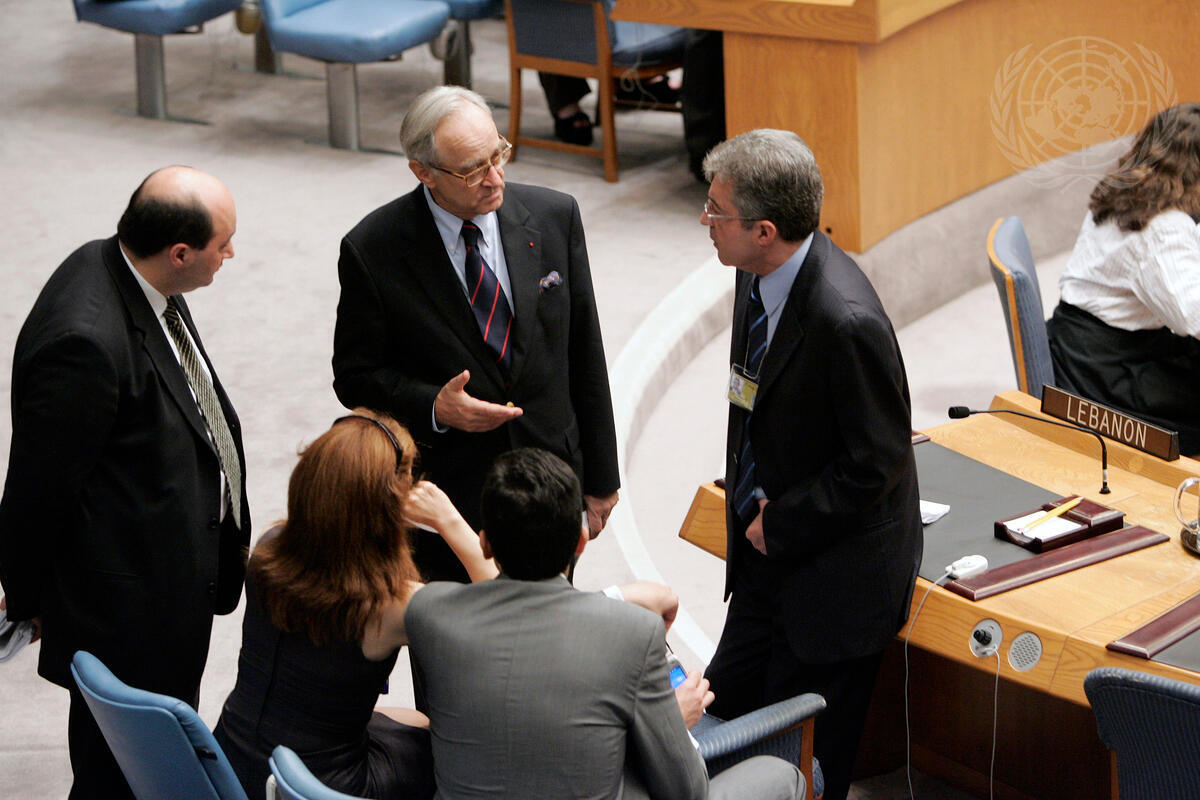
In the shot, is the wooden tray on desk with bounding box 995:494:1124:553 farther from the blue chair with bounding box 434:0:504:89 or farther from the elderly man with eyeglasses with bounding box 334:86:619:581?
the blue chair with bounding box 434:0:504:89

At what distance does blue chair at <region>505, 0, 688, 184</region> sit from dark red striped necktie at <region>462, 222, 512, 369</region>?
135 inches

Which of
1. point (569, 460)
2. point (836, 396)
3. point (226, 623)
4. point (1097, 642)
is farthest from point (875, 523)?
point (226, 623)

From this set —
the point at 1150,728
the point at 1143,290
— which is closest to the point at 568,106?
the point at 1143,290

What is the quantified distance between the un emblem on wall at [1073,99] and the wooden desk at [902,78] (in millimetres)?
10

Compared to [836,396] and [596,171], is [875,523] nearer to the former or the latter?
[836,396]

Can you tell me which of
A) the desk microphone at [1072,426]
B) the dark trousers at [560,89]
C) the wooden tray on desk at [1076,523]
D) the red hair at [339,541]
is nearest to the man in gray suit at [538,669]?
the red hair at [339,541]

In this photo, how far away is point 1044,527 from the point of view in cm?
275

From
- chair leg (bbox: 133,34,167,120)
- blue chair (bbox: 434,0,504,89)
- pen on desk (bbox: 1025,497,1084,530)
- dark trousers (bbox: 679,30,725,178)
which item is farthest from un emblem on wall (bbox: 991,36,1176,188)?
chair leg (bbox: 133,34,167,120)

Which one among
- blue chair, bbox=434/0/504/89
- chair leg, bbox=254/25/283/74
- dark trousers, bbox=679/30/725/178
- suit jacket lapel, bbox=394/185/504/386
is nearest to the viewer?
suit jacket lapel, bbox=394/185/504/386

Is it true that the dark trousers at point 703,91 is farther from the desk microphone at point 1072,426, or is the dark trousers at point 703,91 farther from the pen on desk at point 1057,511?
the pen on desk at point 1057,511

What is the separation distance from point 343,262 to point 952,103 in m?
3.54

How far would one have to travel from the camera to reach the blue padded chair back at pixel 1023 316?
383 cm

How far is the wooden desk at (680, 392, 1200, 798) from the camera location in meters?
2.48

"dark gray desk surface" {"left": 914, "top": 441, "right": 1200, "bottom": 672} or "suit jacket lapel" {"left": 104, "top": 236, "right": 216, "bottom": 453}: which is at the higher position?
"suit jacket lapel" {"left": 104, "top": 236, "right": 216, "bottom": 453}
